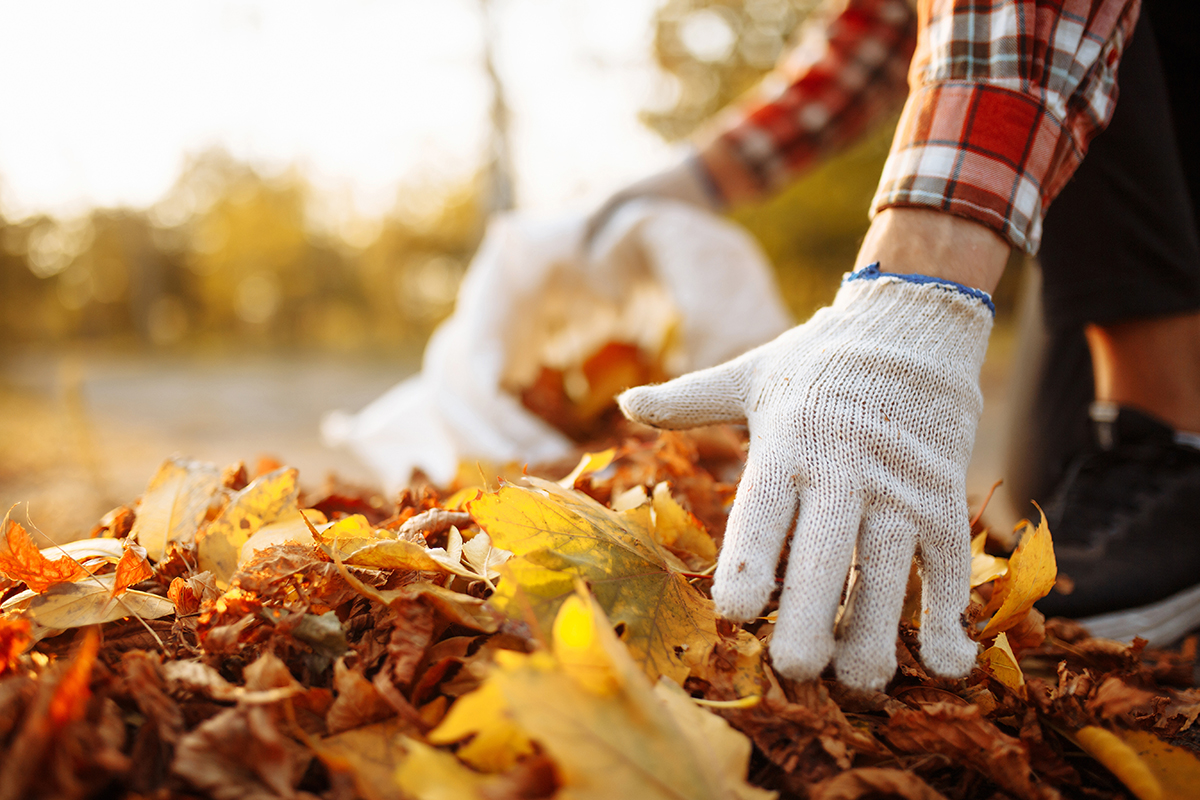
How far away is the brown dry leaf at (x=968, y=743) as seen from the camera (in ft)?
1.73

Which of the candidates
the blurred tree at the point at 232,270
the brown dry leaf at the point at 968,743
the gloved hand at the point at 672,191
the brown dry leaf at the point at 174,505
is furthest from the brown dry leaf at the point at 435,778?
the blurred tree at the point at 232,270

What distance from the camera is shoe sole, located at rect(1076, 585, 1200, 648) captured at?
1202mm

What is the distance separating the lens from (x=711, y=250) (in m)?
1.98

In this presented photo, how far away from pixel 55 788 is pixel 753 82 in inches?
424

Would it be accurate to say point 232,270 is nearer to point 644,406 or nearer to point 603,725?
point 644,406

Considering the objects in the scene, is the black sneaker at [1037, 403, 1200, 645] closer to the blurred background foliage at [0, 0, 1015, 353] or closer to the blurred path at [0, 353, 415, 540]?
the blurred path at [0, 353, 415, 540]

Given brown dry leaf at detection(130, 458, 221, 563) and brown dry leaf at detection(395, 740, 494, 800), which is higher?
brown dry leaf at detection(130, 458, 221, 563)

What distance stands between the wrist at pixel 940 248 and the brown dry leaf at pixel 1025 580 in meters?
0.30

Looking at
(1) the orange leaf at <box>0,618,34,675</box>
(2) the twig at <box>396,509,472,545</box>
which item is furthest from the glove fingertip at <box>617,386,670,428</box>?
(1) the orange leaf at <box>0,618,34,675</box>

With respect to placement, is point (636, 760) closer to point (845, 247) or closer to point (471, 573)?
point (471, 573)

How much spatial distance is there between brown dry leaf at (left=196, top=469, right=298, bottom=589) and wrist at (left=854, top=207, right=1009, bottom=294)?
75cm

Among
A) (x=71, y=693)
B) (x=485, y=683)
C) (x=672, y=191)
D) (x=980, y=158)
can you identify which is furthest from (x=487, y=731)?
(x=672, y=191)

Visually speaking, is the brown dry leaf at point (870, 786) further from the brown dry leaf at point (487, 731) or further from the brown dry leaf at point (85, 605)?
the brown dry leaf at point (85, 605)

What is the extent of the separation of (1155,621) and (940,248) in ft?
3.20
